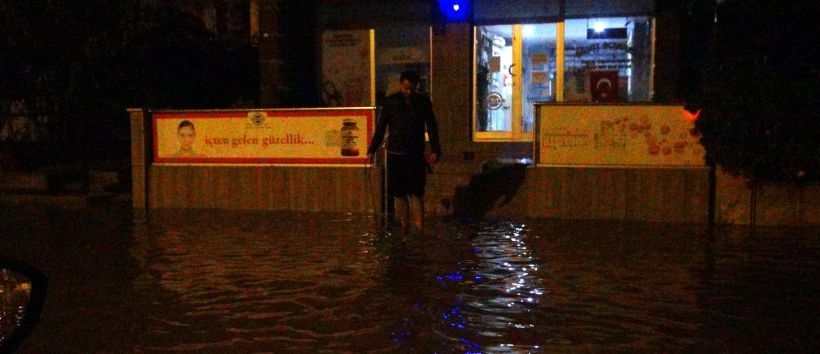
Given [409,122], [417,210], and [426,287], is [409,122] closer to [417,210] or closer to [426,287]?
[417,210]

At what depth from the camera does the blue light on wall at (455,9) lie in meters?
14.0

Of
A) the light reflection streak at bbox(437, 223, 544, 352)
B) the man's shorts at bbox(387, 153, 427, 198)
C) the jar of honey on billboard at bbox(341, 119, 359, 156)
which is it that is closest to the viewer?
the light reflection streak at bbox(437, 223, 544, 352)

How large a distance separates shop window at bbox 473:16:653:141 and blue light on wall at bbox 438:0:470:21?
40 centimetres

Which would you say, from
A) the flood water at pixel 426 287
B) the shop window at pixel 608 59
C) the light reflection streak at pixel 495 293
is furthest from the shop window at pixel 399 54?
the light reflection streak at pixel 495 293

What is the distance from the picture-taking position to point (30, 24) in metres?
14.1

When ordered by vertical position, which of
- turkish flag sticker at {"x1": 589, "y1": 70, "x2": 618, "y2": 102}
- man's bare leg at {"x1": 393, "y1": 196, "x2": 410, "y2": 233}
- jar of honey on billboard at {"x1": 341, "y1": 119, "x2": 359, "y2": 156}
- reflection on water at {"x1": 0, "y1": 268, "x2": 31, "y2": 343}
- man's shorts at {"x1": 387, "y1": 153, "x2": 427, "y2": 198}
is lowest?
man's bare leg at {"x1": 393, "y1": 196, "x2": 410, "y2": 233}

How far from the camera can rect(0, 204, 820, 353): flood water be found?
5.51m

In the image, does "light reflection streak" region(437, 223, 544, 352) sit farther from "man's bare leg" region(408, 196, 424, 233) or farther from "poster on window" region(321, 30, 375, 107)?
"poster on window" region(321, 30, 375, 107)

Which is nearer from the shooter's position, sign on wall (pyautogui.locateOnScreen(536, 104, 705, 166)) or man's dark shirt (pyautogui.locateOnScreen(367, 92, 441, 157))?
man's dark shirt (pyautogui.locateOnScreen(367, 92, 441, 157))

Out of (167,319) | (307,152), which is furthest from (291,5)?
(167,319)

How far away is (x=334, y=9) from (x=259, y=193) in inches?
178

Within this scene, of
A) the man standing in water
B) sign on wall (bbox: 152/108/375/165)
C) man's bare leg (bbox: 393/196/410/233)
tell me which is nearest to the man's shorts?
the man standing in water

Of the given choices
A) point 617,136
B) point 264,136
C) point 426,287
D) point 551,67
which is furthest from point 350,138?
point 426,287

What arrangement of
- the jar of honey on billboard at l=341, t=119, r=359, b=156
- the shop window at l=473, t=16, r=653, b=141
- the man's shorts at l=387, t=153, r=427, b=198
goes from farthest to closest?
1. the shop window at l=473, t=16, r=653, b=141
2. the jar of honey on billboard at l=341, t=119, r=359, b=156
3. the man's shorts at l=387, t=153, r=427, b=198
